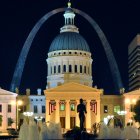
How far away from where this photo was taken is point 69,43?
152 m

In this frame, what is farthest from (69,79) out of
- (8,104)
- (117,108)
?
(8,104)

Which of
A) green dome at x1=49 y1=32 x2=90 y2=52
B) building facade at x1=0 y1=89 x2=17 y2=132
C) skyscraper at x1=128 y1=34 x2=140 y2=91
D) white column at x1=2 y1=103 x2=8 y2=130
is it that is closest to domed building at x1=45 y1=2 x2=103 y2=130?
green dome at x1=49 y1=32 x2=90 y2=52

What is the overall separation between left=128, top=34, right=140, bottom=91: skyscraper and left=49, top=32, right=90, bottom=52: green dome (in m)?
25.6

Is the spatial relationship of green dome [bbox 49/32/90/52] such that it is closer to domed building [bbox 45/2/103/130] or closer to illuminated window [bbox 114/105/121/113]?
domed building [bbox 45/2/103/130]

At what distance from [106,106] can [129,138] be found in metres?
87.2

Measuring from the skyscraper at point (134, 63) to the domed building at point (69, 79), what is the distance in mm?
25429

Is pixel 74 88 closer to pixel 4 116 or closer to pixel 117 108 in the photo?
pixel 117 108

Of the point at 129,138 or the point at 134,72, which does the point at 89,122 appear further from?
the point at 129,138

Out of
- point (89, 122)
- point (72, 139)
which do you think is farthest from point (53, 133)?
point (89, 122)

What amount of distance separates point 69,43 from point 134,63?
124 feet

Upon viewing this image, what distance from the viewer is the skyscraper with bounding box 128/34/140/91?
178m

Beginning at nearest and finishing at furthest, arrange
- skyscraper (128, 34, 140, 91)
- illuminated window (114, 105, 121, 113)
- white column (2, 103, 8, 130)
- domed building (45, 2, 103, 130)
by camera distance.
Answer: white column (2, 103, 8, 130)
domed building (45, 2, 103, 130)
illuminated window (114, 105, 121, 113)
skyscraper (128, 34, 140, 91)

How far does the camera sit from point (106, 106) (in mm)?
143250

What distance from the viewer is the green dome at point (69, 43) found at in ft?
500
